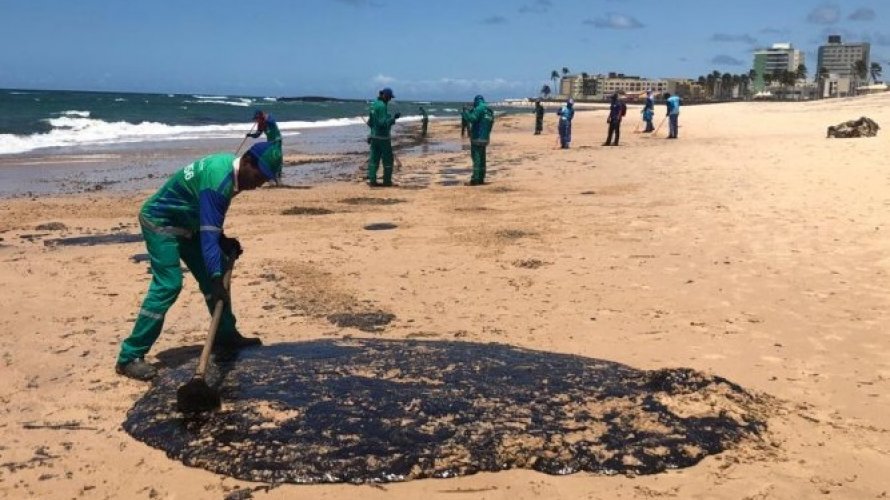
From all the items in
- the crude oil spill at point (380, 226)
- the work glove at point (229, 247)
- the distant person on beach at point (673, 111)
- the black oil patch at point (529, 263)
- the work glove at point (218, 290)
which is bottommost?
the black oil patch at point (529, 263)

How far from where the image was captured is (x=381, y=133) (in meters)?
13.9

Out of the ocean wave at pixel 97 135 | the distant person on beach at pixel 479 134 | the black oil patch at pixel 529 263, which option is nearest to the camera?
the black oil patch at pixel 529 263

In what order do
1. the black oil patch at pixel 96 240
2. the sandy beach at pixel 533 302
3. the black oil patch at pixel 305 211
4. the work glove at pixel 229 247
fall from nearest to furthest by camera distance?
the sandy beach at pixel 533 302 < the work glove at pixel 229 247 < the black oil patch at pixel 96 240 < the black oil patch at pixel 305 211

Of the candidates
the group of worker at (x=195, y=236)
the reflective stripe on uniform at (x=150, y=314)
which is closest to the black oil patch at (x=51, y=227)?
the group of worker at (x=195, y=236)

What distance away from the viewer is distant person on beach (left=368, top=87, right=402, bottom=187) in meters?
13.7

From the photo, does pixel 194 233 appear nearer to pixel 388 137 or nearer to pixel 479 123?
pixel 388 137

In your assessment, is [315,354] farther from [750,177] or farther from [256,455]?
[750,177]

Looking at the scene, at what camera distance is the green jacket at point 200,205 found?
4074 millimetres

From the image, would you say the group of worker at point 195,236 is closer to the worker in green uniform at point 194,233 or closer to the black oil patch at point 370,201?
the worker in green uniform at point 194,233

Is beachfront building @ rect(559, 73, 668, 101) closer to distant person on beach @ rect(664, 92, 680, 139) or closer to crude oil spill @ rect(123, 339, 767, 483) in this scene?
distant person on beach @ rect(664, 92, 680, 139)

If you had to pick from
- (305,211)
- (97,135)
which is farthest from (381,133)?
(97,135)

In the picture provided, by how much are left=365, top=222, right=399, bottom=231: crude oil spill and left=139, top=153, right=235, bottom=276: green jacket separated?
5.11m

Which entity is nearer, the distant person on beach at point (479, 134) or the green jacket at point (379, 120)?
the green jacket at point (379, 120)

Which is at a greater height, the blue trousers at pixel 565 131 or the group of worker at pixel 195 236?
the blue trousers at pixel 565 131
